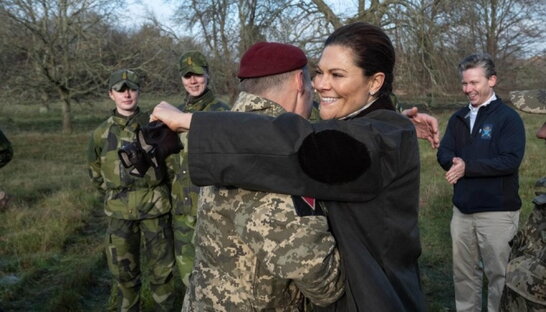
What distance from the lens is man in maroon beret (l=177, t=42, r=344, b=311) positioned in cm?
153

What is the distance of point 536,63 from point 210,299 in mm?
28573

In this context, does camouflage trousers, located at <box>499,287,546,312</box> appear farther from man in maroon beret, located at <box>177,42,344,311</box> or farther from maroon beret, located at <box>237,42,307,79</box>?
maroon beret, located at <box>237,42,307,79</box>

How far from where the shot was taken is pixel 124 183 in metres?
4.62

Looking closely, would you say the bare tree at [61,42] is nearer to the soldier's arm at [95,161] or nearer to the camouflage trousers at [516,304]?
the soldier's arm at [95,161]

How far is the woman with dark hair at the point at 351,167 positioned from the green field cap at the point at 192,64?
3.23 m

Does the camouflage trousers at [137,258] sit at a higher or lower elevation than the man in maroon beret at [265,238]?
lower

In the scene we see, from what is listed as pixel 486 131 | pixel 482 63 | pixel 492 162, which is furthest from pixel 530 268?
pixel 482 63

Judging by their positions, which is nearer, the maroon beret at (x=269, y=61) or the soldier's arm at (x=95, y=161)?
the maroon beret at (x=269, y=61)

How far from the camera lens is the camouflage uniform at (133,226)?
4578 mm

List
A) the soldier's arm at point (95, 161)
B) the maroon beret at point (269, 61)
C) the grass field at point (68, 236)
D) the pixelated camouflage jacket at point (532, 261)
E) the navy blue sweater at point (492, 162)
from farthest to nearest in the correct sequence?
the grass field at point (68, 236), the soldier's arm at point (95, 161), the navy blue sweater at point (492, 162), the pixelated camouflage jacket at point (532, 261), the maroon beret at point (269, 61)

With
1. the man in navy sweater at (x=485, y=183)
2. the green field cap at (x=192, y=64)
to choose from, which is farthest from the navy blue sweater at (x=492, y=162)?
the green field cap at (x=192, y=64)

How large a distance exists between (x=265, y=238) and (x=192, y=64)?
11.8 ft

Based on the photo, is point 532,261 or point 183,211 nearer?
point 532,261

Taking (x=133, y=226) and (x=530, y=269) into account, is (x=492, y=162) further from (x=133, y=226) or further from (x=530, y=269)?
(x=133, y=226)
